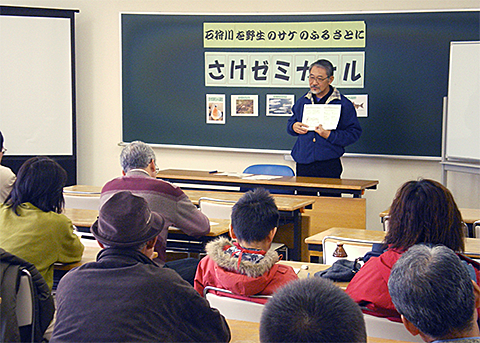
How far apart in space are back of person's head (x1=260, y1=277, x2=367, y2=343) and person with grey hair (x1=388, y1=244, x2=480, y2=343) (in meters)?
0.31

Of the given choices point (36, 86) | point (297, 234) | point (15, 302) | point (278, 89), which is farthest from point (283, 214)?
point (36, 86)

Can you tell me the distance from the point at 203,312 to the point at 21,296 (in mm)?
912

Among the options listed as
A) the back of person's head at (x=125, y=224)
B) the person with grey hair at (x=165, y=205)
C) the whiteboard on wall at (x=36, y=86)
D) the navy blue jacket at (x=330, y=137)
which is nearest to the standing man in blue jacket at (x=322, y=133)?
the navy blue jacket at (x=330, y=137)

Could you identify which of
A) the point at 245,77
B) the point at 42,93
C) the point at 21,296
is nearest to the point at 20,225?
the point at 21,296

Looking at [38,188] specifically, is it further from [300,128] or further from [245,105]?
[245,105]

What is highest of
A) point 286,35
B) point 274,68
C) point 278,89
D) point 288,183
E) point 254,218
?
point 286,35

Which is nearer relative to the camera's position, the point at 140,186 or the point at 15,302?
the point at 15,302

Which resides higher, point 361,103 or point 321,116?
point 361,103

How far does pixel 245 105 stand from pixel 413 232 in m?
4.75

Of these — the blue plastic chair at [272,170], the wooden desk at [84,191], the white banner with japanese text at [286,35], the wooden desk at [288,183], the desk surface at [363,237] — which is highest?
the white banner with japanese text at [286,35]

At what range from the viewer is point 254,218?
2.22 m

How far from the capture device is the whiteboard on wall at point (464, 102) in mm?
5242

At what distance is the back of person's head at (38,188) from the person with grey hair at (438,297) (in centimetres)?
185

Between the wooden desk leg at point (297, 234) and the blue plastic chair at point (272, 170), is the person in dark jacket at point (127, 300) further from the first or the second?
the blue plastic chair at point (272, 170)
